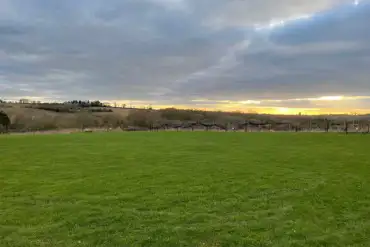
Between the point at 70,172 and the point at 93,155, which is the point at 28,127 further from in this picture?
the point at 70,172

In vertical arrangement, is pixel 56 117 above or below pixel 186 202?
above

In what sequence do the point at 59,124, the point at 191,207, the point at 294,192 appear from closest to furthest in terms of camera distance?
the point at 191,207
the point at 294,192
the point at 59,124

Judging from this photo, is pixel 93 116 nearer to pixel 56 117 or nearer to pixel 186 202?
pixel 56 117

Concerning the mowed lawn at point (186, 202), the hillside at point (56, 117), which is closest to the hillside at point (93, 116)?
the hillside at point (56, 117)

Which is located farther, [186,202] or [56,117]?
[56,117]

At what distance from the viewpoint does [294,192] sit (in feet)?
34.6

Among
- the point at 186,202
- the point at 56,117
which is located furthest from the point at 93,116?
the point at 186,202

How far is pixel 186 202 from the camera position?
948 centimetres

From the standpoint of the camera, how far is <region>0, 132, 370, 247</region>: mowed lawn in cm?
720

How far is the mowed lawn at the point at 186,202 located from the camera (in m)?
7.20

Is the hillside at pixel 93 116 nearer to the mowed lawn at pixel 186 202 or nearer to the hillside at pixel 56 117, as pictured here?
the hillside at pixel 56 117

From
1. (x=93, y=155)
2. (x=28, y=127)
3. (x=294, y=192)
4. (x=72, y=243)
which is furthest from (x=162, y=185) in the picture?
(x=28, y=127)

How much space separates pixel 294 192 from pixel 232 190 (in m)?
1.70

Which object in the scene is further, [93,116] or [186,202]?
[93,116]
